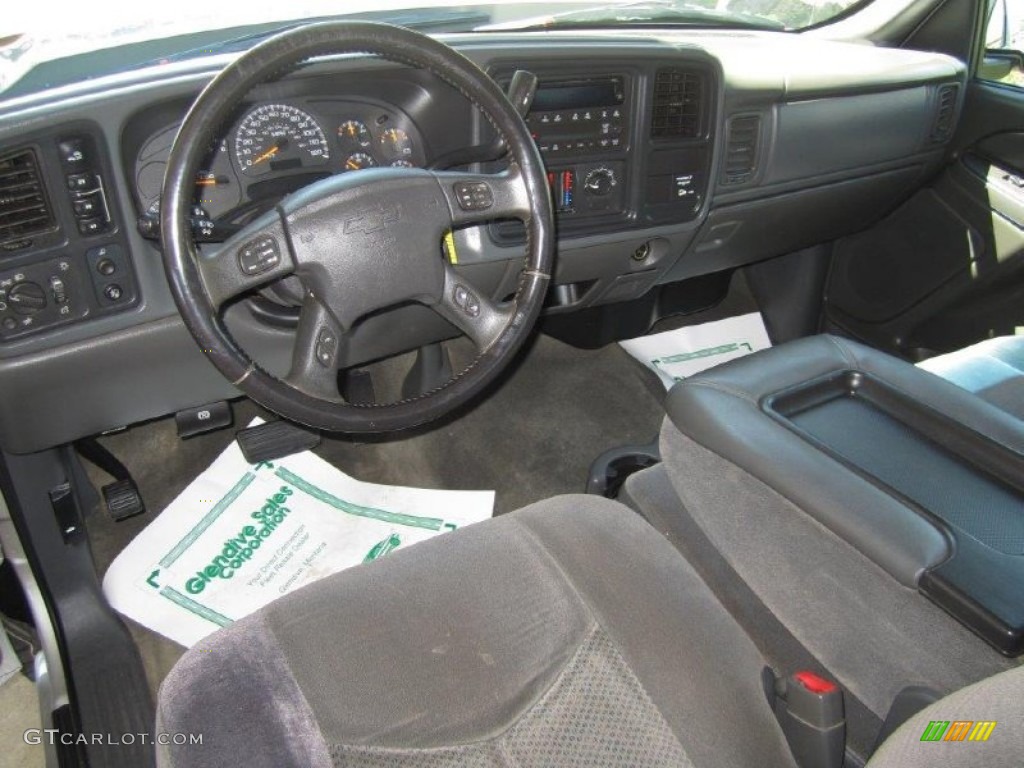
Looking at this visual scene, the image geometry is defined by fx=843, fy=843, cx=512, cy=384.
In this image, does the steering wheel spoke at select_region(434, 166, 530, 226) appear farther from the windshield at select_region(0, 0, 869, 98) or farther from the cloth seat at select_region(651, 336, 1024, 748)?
the windshield at select_region(0, 0, 869, 98)

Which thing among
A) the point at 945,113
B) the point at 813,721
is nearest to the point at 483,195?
the point at 813,721

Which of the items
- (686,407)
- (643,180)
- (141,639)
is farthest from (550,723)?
(643,180)

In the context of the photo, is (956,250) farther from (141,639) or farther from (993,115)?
(141,639)

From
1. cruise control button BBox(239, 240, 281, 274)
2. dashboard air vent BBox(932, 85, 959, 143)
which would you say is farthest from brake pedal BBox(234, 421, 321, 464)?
dashboard air vent BBox(932, 85, 959, 143)

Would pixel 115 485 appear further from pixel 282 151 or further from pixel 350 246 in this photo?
pixel 350 246

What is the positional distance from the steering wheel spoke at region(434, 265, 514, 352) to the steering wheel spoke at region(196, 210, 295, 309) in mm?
268

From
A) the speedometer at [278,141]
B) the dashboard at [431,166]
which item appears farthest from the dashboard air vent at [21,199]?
the speedometer at [278,141]

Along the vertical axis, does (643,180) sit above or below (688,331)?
above

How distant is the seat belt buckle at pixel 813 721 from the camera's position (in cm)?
98

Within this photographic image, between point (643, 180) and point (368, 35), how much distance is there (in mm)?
800

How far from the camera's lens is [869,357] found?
1383 millimetres

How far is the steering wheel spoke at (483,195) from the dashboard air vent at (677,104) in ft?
1.83

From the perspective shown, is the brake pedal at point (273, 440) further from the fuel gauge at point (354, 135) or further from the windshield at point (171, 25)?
the windshield at point (171, 25)

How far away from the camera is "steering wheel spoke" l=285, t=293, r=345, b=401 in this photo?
1.20 metres
